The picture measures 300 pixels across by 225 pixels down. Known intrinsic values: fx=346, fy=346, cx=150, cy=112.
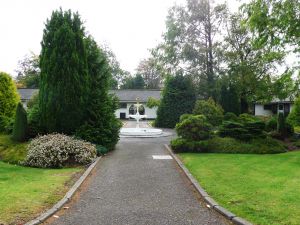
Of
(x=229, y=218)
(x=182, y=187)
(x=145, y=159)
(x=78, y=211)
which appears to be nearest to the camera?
(x=229, y=218)

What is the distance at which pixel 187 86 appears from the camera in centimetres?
3397

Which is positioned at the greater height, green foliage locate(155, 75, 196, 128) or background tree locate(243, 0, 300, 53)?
background tree locate(243, 0, 300, 53)

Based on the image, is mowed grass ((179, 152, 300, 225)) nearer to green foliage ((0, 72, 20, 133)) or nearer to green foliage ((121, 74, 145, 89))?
green foliage ((0, 72, 20, 133))

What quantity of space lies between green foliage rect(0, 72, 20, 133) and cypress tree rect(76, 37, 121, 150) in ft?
17.5

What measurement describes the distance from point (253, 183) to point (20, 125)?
11.6m

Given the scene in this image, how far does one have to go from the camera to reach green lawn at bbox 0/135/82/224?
277 inches

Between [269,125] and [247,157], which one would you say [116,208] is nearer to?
[247,157]

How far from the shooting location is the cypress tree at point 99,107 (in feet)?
55.5

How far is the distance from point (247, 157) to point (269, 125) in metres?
8.36

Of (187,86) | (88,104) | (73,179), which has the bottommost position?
(73,179)

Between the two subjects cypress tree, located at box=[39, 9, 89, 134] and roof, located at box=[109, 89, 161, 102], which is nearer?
cypress tree, located at box=[39, 9, 89, 134]

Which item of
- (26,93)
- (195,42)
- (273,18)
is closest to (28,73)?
(26,93)

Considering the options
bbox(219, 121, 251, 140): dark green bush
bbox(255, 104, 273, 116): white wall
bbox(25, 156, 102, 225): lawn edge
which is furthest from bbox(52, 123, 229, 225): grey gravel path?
bbox(255, 104, 273, 116): white wall

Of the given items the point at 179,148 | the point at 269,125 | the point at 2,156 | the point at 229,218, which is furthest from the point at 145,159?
the point at 269,125
